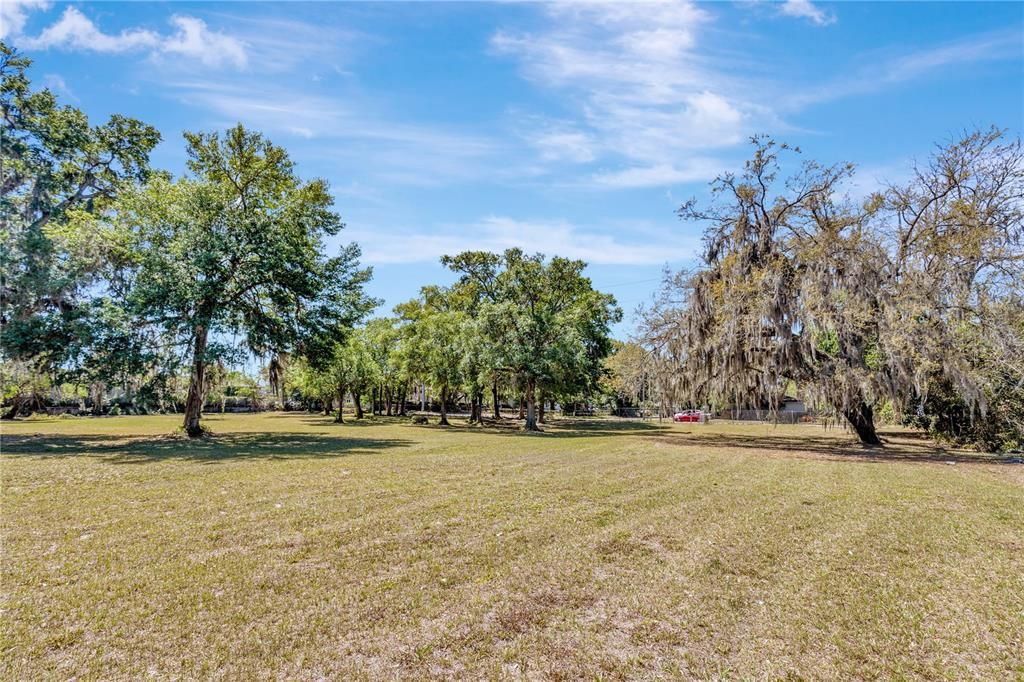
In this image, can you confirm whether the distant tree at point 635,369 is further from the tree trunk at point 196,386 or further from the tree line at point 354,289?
the tree trunk at point 196,386

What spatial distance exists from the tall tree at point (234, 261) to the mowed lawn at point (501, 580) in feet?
27.4

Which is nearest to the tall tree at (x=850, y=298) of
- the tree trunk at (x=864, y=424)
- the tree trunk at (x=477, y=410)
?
the tree trunk at (x=864, y=424)

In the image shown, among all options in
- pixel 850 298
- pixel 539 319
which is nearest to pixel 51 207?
pixel 539 319

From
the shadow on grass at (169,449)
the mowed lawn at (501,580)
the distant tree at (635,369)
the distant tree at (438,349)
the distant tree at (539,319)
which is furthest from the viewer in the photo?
the distant tree at (438,349)

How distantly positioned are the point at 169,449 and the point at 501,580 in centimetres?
1401

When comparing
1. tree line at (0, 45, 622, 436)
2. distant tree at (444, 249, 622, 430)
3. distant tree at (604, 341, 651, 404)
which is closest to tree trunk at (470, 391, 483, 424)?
distant tree at (444, 249, 622, 430)

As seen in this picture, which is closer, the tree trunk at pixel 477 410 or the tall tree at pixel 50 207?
the tall tree at pixel 50 207

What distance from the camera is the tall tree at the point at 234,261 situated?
16.1m

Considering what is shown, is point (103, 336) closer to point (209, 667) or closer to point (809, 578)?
point (209, 667)

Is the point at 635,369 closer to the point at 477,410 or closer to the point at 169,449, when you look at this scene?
the point at 169,449

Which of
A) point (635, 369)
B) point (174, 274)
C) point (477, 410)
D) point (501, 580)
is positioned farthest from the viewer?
point (477, 410)

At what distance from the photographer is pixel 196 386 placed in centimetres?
1794

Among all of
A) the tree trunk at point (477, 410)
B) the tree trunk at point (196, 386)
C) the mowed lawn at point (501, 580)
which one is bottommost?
the tree trunk at point (477, 410)

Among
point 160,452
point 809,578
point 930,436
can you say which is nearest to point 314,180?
point 160,452
